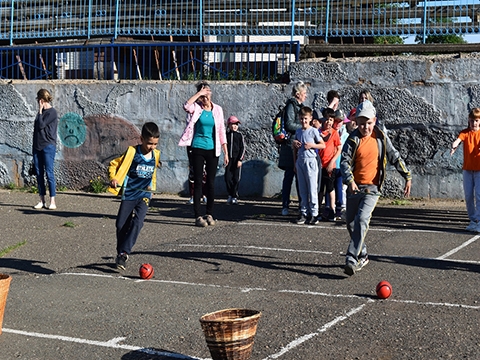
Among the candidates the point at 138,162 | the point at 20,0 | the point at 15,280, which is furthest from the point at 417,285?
the point at 20,0

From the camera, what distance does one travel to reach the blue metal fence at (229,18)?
49.9 ft

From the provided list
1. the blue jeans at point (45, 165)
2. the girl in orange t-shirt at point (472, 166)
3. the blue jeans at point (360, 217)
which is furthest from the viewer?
the blue jeans at point (45, 165)

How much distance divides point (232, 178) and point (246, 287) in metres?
6.45

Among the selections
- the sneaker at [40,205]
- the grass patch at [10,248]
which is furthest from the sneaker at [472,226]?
the sneaker at [40,205]

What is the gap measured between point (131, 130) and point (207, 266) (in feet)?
24.8

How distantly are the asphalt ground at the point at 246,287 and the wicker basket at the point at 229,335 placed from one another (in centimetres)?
47

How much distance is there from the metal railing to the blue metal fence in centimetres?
75

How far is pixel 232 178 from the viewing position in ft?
46.5

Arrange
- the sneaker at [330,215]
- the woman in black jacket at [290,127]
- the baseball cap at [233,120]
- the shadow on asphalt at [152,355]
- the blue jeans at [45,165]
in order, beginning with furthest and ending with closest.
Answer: the baseball cap at [233,120] → the blue jeans at [45,165] → the woman in black jacket at [290,127] → the sneaker at [330,215] → the shadow on asphalt at [152,355]

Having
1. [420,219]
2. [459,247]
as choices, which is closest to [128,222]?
[459,247]

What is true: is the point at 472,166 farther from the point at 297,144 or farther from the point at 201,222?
the point at 201,222

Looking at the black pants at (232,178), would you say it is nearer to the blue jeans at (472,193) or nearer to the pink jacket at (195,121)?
the pink jacket at (195,121)

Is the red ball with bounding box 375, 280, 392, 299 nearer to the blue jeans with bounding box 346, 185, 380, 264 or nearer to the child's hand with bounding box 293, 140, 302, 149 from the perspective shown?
the blue jeans with bounding box 346, 185, 380, 264

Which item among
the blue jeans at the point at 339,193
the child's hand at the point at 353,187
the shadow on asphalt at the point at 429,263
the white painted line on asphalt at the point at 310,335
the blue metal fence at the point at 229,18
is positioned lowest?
the white painted line on asphalt at the point at 310,335
